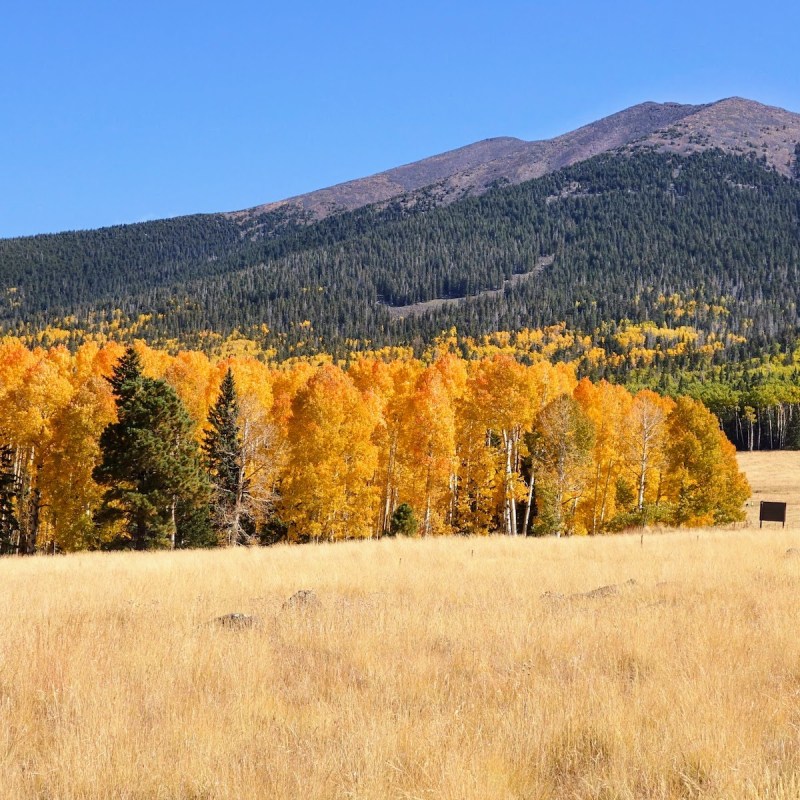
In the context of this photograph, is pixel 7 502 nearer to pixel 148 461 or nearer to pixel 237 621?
pixel 148 461

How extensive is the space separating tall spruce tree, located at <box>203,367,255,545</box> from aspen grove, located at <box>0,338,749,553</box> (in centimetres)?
23

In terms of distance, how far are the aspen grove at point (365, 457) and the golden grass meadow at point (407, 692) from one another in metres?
22.6

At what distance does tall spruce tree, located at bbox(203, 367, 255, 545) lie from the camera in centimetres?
3734

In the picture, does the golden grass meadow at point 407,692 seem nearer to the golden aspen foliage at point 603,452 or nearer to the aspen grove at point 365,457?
the aspen grove at point 365,457

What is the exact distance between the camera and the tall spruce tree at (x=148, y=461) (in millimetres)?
29969

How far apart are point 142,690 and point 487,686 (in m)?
3.27

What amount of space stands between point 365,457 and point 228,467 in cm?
772

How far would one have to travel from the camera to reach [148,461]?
98.3 ft

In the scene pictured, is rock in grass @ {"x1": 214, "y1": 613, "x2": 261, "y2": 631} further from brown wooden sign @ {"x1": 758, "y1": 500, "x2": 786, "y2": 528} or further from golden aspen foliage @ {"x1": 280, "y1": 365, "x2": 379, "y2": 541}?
brown wooden sign @ {"x1": 758, "y1": 500, "x2": 786, "y2": 528}

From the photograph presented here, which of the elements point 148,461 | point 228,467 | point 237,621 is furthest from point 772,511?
point 237,621

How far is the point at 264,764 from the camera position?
5.03m

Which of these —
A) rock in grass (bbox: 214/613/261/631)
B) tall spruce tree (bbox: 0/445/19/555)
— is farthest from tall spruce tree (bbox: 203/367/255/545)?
rock in grass (bbox: 214/613/261/631)

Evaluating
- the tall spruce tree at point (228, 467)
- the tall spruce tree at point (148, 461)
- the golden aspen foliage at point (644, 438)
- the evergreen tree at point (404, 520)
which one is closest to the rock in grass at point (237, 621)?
the tall spruce tree at point (148, 461)

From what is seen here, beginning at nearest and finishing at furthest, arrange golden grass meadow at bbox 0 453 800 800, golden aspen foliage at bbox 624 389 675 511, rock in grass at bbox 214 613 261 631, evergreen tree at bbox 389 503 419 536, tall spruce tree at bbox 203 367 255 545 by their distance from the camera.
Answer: golden grass meadow at bbox 0 453 800 800 → rock in grass at bbox 214 613 261 631 → evergreen tree at bbox 389 503 419 536 → tall spruce tree at bbox 203 367 255 545 → golden aspen foliage at bbox 624 389 675 511
